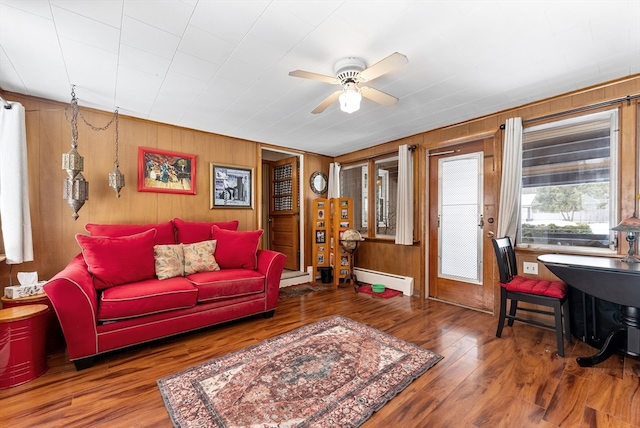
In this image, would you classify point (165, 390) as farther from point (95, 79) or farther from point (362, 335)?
point (95, 79)

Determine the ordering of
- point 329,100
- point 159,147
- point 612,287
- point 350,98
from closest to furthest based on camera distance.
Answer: point 612,287, point 350,98, point 329,100, point 159,147

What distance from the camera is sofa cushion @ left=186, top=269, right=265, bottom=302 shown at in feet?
8.53

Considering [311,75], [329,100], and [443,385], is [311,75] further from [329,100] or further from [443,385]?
[443,385]

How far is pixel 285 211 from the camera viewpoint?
207 inches

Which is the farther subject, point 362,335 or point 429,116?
point 429,116

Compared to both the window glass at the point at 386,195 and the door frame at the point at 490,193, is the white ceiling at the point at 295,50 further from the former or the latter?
the window glass at the point at 386,195

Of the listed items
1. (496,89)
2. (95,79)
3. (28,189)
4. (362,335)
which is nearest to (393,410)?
(362,335)

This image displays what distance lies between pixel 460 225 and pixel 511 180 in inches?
33.6

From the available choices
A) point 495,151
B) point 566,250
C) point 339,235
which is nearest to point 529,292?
point 566,250

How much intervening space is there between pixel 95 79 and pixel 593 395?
4.33 meters

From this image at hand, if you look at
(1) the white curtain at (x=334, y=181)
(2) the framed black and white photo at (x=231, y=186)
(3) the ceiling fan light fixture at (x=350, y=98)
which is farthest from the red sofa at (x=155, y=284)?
(1) the white curtain at (x=334, y=181)

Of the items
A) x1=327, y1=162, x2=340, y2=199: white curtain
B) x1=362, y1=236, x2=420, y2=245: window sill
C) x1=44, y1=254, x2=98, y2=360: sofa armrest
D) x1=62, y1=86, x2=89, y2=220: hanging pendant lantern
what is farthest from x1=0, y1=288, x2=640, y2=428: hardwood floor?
x1=327, y1=162, x2=340, y2=199: white curtain

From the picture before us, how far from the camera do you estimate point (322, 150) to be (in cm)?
489

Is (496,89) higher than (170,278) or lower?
higher
